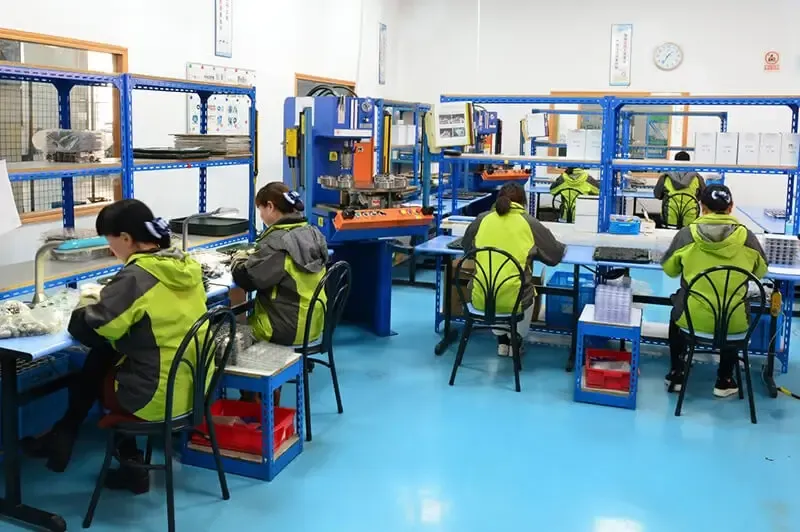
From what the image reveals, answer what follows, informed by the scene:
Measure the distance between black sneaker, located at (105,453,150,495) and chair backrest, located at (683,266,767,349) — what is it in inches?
98.5

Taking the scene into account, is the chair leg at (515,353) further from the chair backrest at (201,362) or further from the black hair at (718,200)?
the chair backrest at (201,362)

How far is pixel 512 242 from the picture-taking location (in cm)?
416

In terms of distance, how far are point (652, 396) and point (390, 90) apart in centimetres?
667

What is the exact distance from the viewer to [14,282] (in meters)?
2.98

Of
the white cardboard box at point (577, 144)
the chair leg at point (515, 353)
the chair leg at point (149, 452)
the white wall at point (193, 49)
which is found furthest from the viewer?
the white cardboard box at point (577, 144)

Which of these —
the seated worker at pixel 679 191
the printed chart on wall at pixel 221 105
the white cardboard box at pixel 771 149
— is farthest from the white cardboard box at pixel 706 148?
the printed chart on wall at pixel 221 105

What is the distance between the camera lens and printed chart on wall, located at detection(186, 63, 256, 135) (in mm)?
5715

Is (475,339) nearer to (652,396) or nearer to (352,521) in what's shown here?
(652,396)

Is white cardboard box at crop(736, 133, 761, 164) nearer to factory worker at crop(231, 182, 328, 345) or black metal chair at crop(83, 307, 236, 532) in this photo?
factory worker at crop(231, 182, 328, 345)

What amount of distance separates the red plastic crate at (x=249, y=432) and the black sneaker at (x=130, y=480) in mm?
266

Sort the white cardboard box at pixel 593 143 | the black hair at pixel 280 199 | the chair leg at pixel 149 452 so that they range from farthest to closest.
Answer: the white cardboard box at pixel 593 143 < the black hair at pixel 280 199 < the chair leg at pixel 149 452

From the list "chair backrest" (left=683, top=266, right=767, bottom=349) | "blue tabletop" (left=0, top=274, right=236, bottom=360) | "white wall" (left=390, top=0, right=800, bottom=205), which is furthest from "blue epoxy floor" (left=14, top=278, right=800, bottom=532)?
"white wall" (left=390, top=0, right=800, bottom=205)

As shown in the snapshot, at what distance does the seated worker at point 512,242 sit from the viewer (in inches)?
163

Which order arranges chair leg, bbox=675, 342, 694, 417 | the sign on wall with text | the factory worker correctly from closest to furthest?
the factory worker
chair leg, bbox=675, 342, 694, 417
the sign on wall with text
